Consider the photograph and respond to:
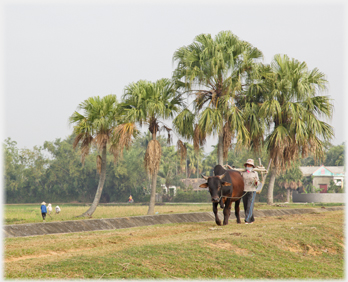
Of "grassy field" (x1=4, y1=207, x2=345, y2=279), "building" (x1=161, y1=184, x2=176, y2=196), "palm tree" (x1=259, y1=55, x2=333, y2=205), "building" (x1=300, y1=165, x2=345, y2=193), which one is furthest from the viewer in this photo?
"building" (x1=161, y1=184, x2=176, y2=196)

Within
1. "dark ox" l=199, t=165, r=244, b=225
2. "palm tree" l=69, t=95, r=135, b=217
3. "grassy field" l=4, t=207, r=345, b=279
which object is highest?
"palm tree" l=69, t=95, r=135, b=217

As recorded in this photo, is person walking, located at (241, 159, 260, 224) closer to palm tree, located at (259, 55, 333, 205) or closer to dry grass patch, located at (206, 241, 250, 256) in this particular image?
dry grass patch, located at (206, 241, 250, 256)

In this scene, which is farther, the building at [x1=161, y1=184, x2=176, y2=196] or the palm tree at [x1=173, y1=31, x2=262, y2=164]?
the building at [x1=161, y1=184, x2=176, y2=196]

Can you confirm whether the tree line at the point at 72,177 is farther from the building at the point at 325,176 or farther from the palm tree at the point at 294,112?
the palm tree at the point at 294,112

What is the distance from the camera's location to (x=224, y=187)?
13.1 m

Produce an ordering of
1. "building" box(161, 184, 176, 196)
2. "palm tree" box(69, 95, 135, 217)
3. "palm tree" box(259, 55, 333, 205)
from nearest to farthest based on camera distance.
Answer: "palm tree" box(69, 95, 135, 217)
"palm tree" box(259, 55, 333, 205)
"building" box(161, 184, 176, 196)

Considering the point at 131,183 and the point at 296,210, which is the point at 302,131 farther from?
the point at 131,183

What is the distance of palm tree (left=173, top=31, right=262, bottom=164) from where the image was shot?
21344 mm

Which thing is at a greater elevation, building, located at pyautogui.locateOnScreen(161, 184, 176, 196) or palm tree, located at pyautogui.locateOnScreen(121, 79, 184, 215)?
palm tree, located at pyautogui.locateOnScreen(121, 79, 184, 215)

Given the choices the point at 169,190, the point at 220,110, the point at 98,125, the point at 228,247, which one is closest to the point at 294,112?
the point at 220,110

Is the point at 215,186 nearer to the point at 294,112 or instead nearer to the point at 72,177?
the point at 294,112

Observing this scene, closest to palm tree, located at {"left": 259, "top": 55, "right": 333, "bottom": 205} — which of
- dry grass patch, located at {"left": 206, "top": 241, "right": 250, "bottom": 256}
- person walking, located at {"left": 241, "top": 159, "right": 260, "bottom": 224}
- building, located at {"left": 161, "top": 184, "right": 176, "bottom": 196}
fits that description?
person walking, located at {"left": 241, "top": 159, "right": 260, "bottom": 224}

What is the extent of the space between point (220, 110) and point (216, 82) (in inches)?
62.0

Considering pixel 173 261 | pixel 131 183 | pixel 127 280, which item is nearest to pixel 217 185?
pixel 173 261
